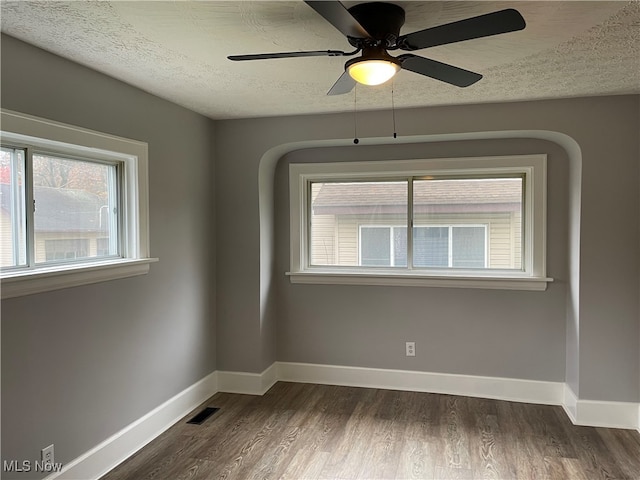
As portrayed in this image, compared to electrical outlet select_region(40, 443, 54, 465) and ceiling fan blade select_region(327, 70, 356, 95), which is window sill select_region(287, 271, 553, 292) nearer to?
ceiling fan blade select_region(327, 70, 356, 95)

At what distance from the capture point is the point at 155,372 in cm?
322

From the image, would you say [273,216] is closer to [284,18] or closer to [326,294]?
[326,294]

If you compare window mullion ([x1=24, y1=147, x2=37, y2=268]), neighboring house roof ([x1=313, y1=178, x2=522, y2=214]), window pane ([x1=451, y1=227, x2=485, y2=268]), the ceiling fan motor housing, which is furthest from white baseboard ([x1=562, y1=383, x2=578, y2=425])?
window mullion ([x1=24, y1=147, x2=37, y2=268])

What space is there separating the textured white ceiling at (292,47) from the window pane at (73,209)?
1.93ft

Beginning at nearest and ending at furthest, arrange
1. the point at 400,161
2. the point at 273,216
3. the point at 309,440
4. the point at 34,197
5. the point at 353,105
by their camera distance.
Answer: the point at 34,197 → the point at 309,440 → the point at 353,105 → the point at 400,161 → the point at 273,216

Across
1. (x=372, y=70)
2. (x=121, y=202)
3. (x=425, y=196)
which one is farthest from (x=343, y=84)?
(x=425, y=196)

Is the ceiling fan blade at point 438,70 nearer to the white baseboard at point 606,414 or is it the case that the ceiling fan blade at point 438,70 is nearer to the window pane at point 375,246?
the window pane at point 375,246

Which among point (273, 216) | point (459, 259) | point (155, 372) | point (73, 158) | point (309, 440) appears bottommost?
point (309, 440)

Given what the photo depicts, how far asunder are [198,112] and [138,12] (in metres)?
1.78

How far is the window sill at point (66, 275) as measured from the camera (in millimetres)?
2164

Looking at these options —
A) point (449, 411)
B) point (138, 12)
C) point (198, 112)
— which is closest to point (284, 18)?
point (138, 12)

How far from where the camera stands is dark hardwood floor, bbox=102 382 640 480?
273 cm

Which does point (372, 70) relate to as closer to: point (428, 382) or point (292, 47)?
point (292, 47)

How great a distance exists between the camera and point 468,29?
1634 millimetres
